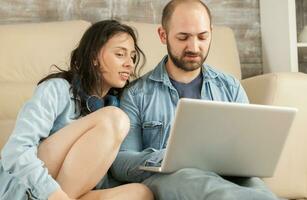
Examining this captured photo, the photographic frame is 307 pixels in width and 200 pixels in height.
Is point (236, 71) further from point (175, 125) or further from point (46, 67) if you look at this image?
point (175, 125)

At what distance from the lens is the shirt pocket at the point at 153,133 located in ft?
5.27

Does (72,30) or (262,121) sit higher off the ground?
(72,30)

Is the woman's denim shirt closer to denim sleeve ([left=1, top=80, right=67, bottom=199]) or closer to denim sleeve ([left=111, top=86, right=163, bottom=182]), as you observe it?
denim sleeve ([left=1, top=80, right=67, bottom=199])

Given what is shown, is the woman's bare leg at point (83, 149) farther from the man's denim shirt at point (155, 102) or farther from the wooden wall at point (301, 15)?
the wooden wall at point (301, 15)

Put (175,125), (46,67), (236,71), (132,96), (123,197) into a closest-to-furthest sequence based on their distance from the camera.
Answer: (175,125)
(123,197)
(132,96)
(46,67)
(236,71)

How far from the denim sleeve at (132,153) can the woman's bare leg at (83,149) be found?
5.2 inches

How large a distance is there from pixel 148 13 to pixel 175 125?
4.50 ft

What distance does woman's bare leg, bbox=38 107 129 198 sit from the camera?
1280 mm

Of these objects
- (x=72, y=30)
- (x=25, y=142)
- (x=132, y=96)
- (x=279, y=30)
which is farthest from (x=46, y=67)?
(x=279, y=30)

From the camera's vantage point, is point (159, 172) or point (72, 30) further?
point (72, 30)

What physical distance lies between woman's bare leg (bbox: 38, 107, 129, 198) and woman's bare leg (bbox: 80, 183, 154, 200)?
0.03 metres

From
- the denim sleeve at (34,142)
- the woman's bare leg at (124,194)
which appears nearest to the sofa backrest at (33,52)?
the denim sleeve at (34,142)

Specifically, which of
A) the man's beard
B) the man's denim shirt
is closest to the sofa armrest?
the man's denim shirt

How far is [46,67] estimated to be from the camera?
202 centimetres
